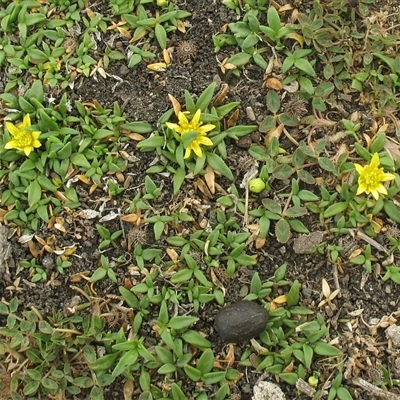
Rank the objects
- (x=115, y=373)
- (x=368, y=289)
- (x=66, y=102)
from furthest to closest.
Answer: (x=66, y=102) → (x=368, y=289) → (x=115, y=373)

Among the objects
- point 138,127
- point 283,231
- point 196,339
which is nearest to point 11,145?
point 138,127

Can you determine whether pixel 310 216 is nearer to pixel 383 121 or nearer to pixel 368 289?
pixel 368 289

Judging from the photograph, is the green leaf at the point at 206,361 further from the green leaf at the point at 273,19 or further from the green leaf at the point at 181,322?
the green leaf at the point at 273,19

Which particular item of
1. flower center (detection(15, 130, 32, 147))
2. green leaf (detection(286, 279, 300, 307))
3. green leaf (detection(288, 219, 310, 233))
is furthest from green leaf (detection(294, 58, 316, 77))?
flower center (detection(15, 130, 32, 147))

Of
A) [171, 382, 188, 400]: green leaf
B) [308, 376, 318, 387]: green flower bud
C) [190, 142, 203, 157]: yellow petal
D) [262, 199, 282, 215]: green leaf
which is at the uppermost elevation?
[190, 142, 203, 157]: yellow petal

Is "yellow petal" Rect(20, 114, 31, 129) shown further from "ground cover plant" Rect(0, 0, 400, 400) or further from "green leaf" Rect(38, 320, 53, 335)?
"green leaf" Rect(38, 320, 53, 335)

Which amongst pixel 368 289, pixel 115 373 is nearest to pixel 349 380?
pixel 368 289
